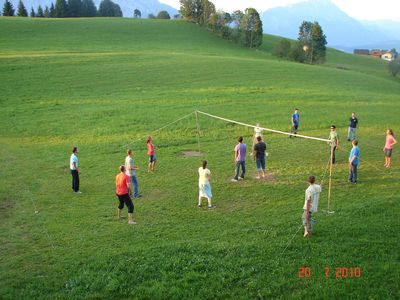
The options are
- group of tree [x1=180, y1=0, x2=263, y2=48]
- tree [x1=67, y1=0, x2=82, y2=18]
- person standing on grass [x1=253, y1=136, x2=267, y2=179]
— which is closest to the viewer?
person standing on grass [x1=253, y1=136, x2=267, y2=179]

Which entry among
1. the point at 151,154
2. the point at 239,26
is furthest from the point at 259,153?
the point at 239,26

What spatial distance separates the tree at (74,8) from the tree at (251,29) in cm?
5219

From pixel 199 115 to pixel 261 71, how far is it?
22278 mm

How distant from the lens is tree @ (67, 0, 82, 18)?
375 ft

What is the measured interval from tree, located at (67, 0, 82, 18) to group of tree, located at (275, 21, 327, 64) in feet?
201

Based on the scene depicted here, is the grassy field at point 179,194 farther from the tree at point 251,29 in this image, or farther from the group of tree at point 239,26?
the tree at point 251,29

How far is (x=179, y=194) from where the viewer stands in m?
18.0

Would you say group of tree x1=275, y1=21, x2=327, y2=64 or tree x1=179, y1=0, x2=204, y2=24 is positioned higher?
tree x1=179, y1=0, x2=204, y2=24

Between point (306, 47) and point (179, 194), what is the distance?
83.2 m

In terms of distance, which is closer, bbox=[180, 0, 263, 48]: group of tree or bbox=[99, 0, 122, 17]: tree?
bbox=[180, 0, 263, 48]: group of tree

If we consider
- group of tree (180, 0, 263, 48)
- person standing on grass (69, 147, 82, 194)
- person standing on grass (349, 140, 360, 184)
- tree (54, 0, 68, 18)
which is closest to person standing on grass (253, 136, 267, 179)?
person standing on grass (349, 140, 360, 184)

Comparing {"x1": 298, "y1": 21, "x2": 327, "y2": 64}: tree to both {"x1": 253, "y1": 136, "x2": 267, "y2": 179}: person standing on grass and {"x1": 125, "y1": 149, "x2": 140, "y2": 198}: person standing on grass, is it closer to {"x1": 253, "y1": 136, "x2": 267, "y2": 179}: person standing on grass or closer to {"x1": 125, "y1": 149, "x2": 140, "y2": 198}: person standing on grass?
{"x1": 253, "y1": 136, "x2": 267, "y2": 179}: person standing on grass

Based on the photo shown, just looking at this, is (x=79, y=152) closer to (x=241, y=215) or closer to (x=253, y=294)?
(x=241, y=215)

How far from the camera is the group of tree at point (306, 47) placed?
8938cm
